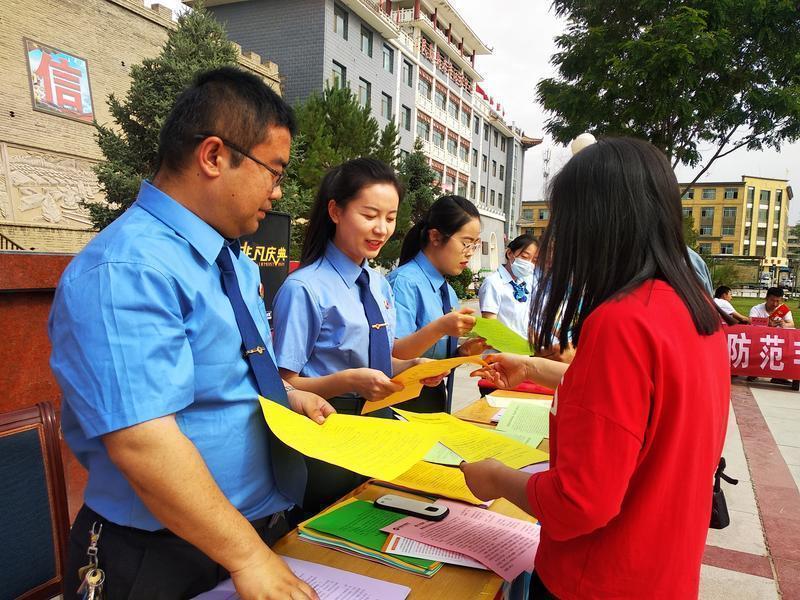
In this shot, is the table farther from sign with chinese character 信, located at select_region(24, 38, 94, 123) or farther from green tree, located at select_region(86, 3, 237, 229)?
sign with chinese character 信, located at select_region(24, 38, 94, 123)

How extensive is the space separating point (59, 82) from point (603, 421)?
48.3ft

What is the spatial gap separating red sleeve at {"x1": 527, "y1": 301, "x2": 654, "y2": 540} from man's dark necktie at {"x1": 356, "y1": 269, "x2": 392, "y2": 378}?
3.32ft

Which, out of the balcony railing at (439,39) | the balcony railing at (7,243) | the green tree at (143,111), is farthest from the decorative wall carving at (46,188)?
the balcony railing at (439,39)

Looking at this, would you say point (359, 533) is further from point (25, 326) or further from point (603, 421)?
point (25, 326)

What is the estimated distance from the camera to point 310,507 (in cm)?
152

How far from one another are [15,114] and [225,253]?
43.4 feet

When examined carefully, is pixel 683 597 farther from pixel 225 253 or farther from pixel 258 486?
pixel 225 253

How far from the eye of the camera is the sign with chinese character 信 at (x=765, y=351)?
6.79 meters

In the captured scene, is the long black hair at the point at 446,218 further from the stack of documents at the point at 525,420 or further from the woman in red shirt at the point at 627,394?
the woman in red shirt at the point at 627,394

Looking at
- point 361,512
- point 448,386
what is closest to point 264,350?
point 361,512

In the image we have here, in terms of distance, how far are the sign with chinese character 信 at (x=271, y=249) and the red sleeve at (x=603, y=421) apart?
10.5 ft

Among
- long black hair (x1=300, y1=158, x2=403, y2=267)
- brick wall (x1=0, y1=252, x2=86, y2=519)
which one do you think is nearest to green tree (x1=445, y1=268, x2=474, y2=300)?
brick wall (x1=0, y1=252, x2=86, y2=519)

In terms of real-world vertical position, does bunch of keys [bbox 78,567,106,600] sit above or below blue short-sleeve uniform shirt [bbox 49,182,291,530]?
below

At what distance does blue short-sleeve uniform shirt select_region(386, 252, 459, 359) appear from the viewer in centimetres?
249
